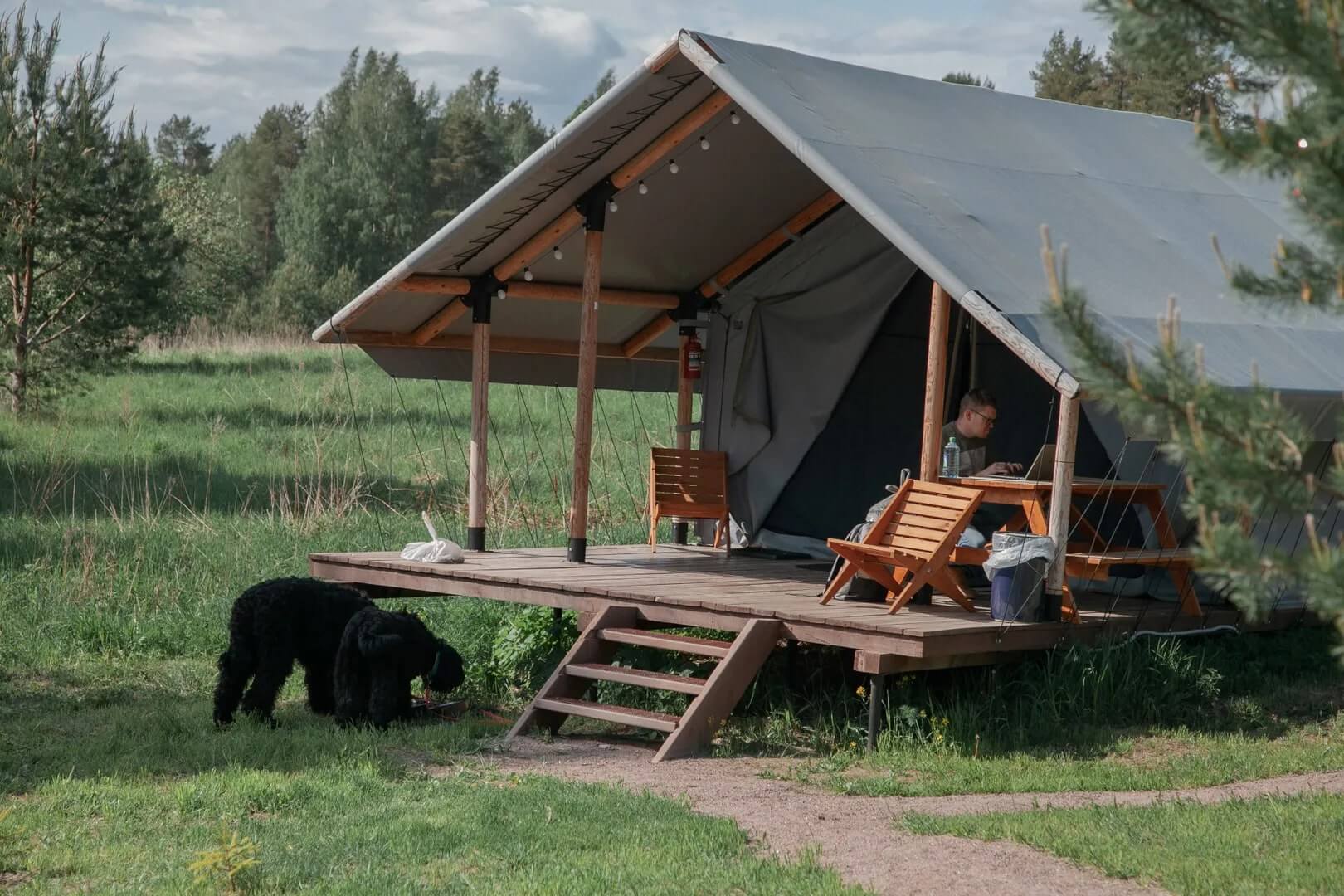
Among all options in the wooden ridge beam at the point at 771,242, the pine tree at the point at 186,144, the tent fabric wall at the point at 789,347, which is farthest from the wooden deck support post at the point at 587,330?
the pine tree at the point at 186,144

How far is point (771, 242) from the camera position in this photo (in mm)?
9797

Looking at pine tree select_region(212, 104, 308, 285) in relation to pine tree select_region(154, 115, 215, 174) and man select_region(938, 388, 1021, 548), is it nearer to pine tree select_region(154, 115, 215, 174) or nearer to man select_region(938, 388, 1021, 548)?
pine tree select_region(154, 115, 215, 174)

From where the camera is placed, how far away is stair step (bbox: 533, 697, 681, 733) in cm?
668

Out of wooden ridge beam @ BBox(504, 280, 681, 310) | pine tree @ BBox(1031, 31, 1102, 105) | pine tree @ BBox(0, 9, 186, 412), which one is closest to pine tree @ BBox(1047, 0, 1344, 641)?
wooden ridge beam @ BBox(504, 280, 681, 310)

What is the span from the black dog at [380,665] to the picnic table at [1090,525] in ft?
8.22

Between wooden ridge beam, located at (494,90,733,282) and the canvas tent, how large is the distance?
0.01 metres

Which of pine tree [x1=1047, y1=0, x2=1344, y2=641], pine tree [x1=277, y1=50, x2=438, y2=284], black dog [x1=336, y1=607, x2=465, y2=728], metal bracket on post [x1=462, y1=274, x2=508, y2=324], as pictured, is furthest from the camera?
pine tree [x1=277, y1=50, x2=438, y2=284]

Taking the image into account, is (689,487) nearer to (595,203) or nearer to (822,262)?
(822,262)

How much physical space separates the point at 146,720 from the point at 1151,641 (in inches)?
184

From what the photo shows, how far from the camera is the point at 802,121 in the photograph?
736 centimetres

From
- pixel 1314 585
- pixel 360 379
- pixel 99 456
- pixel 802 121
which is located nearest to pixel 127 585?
pixel 802 121

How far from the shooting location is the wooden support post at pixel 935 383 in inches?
281

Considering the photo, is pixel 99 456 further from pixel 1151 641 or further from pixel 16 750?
pixel 1151 641

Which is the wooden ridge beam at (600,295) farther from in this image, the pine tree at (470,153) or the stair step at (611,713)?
the pine tree at (470,153)
